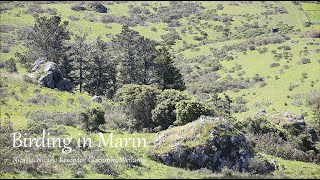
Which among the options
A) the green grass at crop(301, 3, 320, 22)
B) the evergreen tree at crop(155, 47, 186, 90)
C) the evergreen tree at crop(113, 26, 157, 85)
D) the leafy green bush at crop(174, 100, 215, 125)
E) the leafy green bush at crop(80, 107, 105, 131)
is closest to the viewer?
the leafy green bush at crop(80, 107, 105, 131)

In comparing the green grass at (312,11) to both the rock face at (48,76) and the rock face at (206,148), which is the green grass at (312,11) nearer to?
the rock face at (48,76)

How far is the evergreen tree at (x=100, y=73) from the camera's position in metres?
56.1

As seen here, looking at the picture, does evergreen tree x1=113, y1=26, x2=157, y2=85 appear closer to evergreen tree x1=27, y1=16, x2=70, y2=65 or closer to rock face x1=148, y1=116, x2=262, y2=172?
evergreen tree x1=27, y1=16, x2=70, y2=65

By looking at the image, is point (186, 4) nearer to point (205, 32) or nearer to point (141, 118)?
point (205, 32)

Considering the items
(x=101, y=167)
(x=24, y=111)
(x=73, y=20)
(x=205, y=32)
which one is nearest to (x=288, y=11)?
(x=205, y=32)

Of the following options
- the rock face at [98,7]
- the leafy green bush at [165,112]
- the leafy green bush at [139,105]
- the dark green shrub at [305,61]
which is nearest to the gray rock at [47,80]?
the leafy green bush at [139,105]

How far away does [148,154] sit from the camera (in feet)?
84.9

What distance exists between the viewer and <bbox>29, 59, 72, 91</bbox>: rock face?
152 ft

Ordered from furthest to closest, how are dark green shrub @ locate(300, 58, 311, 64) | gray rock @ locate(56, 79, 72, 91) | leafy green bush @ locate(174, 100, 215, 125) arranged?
dark green shrub @ locate(300, 58, 311, 64)
gray rock @ locate(56, 79, 72, 91)
leafy green bush @ locate(174, 100, 215, 125)

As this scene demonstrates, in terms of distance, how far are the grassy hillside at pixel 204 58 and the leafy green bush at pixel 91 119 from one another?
35.9 inches

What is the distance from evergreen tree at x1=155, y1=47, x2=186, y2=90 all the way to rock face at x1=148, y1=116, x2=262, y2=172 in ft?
80.3

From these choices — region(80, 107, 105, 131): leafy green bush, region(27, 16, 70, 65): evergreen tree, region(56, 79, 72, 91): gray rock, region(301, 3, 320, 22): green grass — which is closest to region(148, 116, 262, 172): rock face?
region(80, 107, 105, 131): leafy green bush

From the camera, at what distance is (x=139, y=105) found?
3816cm

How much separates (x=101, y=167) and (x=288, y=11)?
10898 cm
